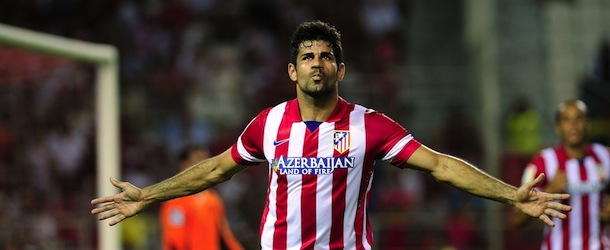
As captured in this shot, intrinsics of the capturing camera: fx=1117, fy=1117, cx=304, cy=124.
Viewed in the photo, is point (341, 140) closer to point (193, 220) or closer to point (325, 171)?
point (325, 171)

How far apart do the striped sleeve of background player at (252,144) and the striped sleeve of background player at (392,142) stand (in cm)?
53

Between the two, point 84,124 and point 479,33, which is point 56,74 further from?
point 479,33

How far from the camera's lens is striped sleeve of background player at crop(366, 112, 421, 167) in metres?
5.39

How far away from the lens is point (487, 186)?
5.26 meters

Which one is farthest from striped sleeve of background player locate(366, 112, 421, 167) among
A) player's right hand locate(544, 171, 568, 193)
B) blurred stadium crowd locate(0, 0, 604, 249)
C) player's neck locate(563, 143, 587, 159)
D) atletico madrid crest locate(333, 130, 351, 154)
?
blurred stadium crowd locate(0, 0, 604, 249)

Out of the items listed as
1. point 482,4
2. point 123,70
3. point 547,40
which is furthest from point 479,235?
point 123,70

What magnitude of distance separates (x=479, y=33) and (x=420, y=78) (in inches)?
46.7

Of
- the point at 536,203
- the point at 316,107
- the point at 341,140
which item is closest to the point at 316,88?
the point at 316,107

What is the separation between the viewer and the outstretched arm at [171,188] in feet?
18.3

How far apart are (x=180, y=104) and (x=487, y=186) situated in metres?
11.4

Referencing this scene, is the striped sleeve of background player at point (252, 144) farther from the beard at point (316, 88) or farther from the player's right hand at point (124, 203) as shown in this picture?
the player's right hand at point (124, 203)

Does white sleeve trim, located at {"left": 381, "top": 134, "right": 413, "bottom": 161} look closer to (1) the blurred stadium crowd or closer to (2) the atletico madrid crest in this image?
(2) the atletico madrid crest

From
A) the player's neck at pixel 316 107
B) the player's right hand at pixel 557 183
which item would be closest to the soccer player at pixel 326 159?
the player's neck at pixel 316 107

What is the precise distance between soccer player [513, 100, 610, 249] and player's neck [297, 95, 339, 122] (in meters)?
2.63
